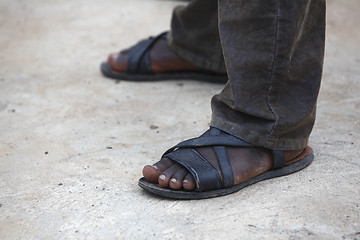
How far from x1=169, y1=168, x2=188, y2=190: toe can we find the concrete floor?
0.06m

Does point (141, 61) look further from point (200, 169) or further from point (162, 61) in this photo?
point (200, 169)

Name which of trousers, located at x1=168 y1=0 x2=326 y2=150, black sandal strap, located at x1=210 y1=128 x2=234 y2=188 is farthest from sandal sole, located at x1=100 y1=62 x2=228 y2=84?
black sandal strap, located at x1=210 y1=128 x2=234 y2=188

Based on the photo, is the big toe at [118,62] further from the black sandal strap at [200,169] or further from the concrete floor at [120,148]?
→ the black sandal strap at [200,169]

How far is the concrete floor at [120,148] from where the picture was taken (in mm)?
1340

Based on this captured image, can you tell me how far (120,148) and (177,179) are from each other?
0.45m

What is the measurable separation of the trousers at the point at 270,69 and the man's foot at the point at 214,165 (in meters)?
0.04

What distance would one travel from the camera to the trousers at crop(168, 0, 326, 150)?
4.60 ft

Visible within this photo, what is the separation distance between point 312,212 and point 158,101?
1.08 m

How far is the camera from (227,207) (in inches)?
55.7

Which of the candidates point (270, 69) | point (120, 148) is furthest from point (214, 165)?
point (120, 148)

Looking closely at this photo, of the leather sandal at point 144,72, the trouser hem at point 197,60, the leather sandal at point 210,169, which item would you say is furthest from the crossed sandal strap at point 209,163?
the leather sandal at point 144,72

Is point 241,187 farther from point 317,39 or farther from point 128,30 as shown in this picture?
point 128,30

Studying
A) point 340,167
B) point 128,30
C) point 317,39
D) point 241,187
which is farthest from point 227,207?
point 128,30

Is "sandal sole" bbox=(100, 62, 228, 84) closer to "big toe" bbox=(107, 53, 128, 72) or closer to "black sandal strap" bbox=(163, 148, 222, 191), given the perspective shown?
"big toe" bbox=(107, 53, 128, 72)
